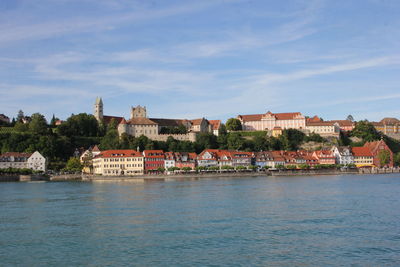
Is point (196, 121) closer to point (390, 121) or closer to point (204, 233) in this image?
point (390, 121)

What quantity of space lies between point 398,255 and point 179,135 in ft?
286

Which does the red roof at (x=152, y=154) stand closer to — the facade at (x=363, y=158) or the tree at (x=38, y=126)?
the tree at (x=38, y=126)

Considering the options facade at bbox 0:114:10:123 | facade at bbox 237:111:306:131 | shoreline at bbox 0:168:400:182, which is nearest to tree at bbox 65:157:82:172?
shoreline at bbox 0:168:400:182

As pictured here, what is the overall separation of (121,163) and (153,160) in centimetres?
552

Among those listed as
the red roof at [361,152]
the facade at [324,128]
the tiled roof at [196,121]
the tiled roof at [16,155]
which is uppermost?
the tiled roof at [196,121]

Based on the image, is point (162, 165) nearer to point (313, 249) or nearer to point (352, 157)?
point (352, 157)

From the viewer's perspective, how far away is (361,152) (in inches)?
3853

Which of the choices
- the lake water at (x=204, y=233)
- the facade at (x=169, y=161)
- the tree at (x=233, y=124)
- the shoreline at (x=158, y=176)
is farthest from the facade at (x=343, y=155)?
the lake water at (x=204, y=233)

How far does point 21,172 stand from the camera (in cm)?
7938

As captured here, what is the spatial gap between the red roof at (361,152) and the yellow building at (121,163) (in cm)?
4165

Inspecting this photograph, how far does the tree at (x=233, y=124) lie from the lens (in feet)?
367

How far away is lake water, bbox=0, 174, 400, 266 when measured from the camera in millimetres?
19172

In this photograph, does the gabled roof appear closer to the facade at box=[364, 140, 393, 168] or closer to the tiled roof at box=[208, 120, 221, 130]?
the tiled roof at box=[208, 120, 221, 130]

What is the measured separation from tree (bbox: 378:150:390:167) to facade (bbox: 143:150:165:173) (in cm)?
4118
